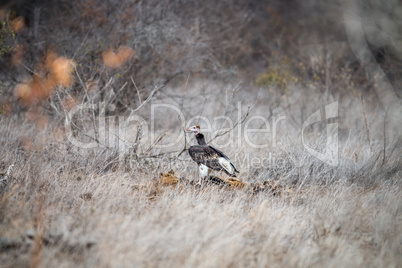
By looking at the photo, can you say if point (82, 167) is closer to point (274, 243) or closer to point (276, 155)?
point (274, 243)

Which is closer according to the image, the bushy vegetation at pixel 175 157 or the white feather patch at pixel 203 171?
the bushy vegetation at pixel 175 157

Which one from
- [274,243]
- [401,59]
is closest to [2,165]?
[274,243]

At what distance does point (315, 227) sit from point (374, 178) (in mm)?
2651

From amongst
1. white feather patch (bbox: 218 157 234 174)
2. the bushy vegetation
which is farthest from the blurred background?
white feather patch (bbox: 218 157 234 174)

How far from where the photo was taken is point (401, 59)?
10109 mm

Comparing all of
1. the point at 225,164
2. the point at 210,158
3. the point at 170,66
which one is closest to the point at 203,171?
the point at 210,158

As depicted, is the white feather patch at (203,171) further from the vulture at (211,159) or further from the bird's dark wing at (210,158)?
the bird's dark wing at (210,158)

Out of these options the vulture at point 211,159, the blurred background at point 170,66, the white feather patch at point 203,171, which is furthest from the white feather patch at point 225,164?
the blurred background at point 170,66

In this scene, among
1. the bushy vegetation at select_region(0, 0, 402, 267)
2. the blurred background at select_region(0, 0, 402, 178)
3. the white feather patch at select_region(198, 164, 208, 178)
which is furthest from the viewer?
the blurred background at select_region(0, 0, 402, 178)

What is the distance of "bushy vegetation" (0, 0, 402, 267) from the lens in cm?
311

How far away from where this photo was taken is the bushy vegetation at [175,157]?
3.11 m

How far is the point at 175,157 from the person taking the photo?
17.9ft

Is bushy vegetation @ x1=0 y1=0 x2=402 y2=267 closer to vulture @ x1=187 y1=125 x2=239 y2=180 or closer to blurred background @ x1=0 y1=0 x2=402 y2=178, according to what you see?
blurred background @ x1=0 y1=0 x2=402 y2=178

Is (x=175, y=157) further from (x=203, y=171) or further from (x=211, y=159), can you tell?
(x=211, y=159)
